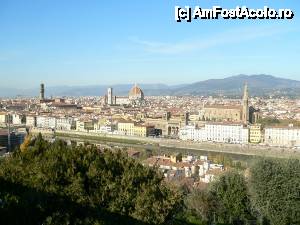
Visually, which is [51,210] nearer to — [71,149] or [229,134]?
[71,149]

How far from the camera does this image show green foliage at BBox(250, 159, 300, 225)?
317 inches

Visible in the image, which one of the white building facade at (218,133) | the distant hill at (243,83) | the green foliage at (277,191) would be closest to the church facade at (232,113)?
the white building facade at (218,133)

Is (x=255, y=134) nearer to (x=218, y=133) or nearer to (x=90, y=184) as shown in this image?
(x=218, y=133)

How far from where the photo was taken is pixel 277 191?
26.9 ft

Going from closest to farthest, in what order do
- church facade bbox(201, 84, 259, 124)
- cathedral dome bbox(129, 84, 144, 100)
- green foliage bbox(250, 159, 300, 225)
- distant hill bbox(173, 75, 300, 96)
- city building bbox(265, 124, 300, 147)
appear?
1. green foliage bbox(250, 159, 300, 225)
2. city building bbox(265, 124, 300, 147)
3. church facade bbox(201, 84, 259, 124)
4. cathedral dome bbox(129, 84, 144, 100)
5. distant hill bbox(173, 75, 300, 96)

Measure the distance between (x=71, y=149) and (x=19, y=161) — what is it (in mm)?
822

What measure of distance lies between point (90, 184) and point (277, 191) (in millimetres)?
3442

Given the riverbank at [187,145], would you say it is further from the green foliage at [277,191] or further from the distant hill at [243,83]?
the distant hill at [243,83]

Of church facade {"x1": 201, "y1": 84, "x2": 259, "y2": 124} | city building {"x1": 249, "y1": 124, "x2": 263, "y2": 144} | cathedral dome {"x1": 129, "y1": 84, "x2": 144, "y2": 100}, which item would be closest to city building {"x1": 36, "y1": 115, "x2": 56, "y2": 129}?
church facade {"x1": 201, "y1": 84, "x2": 259, "y2": 124}

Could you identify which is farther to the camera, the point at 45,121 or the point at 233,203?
the point at 45,121

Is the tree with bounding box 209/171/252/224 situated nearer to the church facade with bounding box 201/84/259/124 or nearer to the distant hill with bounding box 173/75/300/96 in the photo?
the church facade with bounding box 201/84/259/124

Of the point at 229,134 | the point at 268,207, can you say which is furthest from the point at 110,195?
the point at 229,134

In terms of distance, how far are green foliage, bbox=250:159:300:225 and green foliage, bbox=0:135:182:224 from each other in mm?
1993

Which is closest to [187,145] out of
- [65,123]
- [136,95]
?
[65,123]
